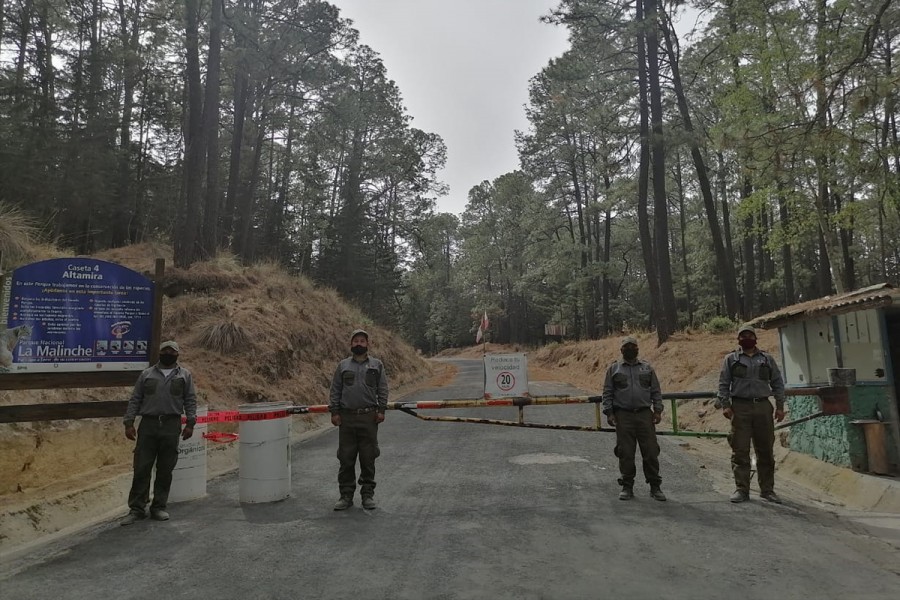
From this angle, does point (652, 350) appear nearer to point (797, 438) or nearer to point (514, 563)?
point (797, 438)

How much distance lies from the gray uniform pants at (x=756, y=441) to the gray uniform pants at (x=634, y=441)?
3.11 feet

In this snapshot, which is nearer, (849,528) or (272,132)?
(849,528)

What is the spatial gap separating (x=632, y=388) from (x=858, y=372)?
10.8ft

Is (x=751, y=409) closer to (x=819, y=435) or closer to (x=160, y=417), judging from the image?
(x=819, y=435)

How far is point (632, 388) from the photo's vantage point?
6.83m

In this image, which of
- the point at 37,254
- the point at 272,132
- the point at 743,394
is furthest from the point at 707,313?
the point at 37,254

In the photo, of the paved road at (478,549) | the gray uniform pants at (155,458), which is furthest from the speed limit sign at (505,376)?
the gray uniform pants at (155,458)

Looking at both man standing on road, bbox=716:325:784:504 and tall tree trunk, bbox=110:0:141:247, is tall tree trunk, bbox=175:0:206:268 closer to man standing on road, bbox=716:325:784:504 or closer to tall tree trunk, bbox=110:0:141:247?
tall tree trunk, bbox=110:0:141:247

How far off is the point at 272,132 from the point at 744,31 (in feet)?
87.2

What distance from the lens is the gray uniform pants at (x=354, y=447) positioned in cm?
646

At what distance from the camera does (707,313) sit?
4322 cm

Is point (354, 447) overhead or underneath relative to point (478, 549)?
overhead

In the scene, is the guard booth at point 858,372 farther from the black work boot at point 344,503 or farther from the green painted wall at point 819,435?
the black work boot at point 344,503

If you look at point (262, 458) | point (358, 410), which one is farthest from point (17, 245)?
point (358, 410)
